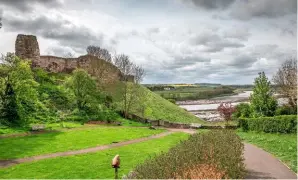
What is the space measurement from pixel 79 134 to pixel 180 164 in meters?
19.7

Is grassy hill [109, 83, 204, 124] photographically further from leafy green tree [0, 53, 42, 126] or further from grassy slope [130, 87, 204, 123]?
leafy green tree [0, 53, 42, 126]

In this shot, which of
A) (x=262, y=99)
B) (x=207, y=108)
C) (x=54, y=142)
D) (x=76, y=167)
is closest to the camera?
(x=76, y=167)

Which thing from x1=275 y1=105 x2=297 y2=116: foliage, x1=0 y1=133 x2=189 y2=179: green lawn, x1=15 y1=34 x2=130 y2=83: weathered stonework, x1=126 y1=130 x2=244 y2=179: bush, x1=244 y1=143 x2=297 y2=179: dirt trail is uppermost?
x1=15 y1=34 x2=130 y2=83: weathered stonework

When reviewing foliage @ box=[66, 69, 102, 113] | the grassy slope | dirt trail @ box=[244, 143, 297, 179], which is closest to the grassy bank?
the grassy slope

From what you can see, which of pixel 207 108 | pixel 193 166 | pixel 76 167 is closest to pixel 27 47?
pixel 76 167

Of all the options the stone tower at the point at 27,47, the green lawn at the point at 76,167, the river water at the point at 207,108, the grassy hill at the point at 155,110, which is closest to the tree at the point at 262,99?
the grassy hill at the point at 155,110

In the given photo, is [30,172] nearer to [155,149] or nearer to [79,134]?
[155,149]

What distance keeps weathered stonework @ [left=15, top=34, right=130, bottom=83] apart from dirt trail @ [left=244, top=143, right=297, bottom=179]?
114 feet

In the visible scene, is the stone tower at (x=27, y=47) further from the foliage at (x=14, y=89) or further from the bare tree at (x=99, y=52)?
the foliage at (x=14, y=89)

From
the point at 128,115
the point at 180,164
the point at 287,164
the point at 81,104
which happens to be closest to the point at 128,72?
the point at 128,115

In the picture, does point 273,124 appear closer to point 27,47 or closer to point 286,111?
point 286,111

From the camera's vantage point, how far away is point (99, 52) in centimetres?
6700

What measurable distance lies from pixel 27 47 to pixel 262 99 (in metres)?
40.7

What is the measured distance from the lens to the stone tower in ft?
186
